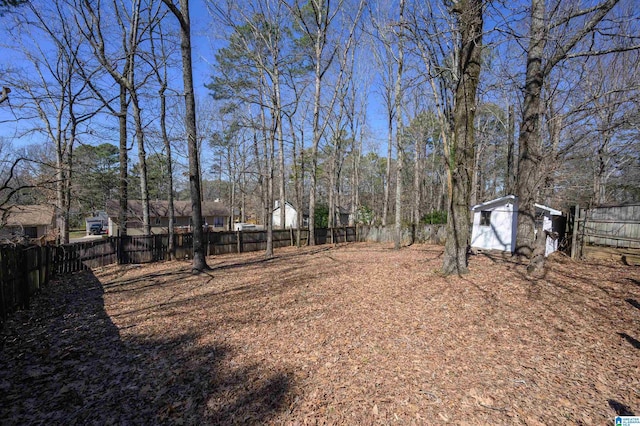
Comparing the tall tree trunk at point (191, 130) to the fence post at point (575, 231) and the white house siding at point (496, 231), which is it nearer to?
the fence post at point (575, 231)

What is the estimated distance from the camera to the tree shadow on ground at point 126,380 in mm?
2803

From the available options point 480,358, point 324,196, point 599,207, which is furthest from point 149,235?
point 324,196

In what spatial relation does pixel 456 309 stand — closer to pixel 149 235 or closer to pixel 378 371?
pixel 378 371

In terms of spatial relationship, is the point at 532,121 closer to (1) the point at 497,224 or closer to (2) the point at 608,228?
(2) the point at 608,228

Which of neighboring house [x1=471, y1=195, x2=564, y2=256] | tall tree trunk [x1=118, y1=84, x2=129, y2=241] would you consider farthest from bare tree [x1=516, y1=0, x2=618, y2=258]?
tall tree trunk [x1=118, y1=84, x2=129, y2=241]

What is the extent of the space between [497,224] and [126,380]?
14379 mm

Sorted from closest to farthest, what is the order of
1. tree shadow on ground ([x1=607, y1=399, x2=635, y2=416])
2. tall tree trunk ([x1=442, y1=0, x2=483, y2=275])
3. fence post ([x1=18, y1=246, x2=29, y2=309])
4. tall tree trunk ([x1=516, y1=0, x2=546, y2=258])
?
tree shadow on ground ([x1=607, y1=399, x2=635, y2=416]), fence post ([x1=18, y1=246, x2=29, y2=309]), tall tree trunk ([x1=442, y1=0, x2=483, y2=275]), tall tree trunk ([x1=516, y1=0, x2=546, y2=258])

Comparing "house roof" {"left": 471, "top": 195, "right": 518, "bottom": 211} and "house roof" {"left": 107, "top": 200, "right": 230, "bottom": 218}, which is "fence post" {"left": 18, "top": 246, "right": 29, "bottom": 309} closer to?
"house roof" {"left": 471, "top": 195, "right": 518, "bottom": 211}

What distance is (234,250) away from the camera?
601 inches

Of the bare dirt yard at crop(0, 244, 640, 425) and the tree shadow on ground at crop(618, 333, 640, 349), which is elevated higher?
the tree shadow on ground at crop(618, 333, 640, 349)

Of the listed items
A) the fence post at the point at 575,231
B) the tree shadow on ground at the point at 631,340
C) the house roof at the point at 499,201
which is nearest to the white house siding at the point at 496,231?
the house roof at the point at 499,201

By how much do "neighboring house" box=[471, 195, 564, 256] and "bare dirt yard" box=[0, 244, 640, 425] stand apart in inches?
246

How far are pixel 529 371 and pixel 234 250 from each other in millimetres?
13831

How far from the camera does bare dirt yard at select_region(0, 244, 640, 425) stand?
9.12ft
